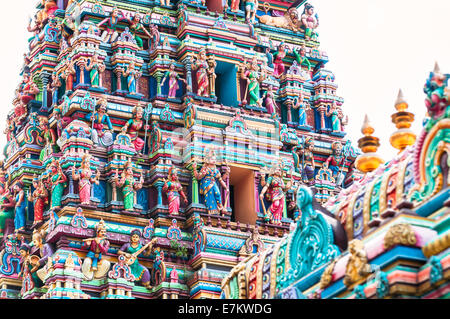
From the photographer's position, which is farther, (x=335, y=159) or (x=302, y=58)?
(x=302, y=58)

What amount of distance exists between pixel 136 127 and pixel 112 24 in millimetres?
3670

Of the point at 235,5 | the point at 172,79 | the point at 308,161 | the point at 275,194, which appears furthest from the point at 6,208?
the point at 235,5

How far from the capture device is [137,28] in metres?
39.7

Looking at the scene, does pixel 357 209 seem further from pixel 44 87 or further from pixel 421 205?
pixel 44 87

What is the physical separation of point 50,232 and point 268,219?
6.38m

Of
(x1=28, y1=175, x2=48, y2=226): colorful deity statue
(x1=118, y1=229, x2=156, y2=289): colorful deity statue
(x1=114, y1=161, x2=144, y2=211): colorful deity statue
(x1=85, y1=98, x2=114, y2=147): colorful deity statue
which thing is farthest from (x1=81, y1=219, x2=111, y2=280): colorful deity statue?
(x1=85, y1=98, x2=114, y2=147): colorful deity statue

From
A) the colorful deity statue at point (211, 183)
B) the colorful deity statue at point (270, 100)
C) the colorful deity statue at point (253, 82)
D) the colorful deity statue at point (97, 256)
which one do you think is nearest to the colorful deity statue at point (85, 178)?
the colorful deity statue at point (97, 256)

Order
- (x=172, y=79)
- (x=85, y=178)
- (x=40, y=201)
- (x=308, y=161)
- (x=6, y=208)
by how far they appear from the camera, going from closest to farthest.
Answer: (x=85, y=178) < (x=40, y=201) < (x=172, y=79) < (x=6, y=208) < (x=308, y=161)

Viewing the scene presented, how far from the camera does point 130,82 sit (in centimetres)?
3838

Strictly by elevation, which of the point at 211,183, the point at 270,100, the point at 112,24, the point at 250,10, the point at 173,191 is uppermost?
the point at 250,10

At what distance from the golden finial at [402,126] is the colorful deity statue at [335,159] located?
15.7 m

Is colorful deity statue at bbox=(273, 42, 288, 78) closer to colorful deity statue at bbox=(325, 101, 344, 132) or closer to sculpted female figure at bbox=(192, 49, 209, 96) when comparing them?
colorful deity statue at bbox=(325, 101, 344, 132)

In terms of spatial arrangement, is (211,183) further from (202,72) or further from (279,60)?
(279,60)

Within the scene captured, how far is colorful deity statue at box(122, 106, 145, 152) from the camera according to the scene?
37594 mm
